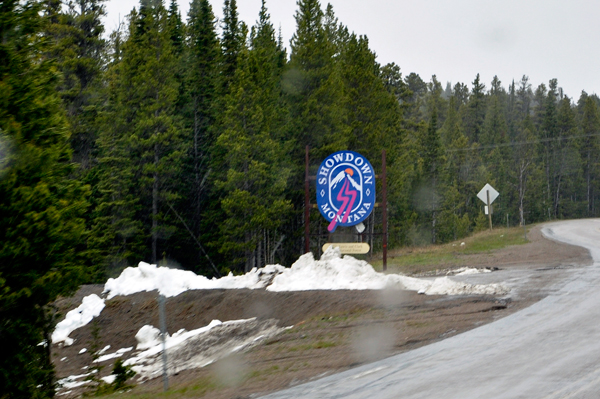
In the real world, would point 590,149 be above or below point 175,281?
above

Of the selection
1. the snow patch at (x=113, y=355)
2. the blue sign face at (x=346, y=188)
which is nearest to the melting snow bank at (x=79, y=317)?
the snow patch at (x=113, y=355)

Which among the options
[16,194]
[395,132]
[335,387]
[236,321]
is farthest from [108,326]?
[395,132]

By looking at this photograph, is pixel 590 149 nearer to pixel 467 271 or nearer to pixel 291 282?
pixel 467 271

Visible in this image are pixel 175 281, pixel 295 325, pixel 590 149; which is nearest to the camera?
pixel 295 325

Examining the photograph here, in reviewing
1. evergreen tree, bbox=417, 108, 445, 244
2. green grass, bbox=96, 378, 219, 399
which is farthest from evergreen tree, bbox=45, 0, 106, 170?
evergreen tree, bbox=417, 108, 445, 244

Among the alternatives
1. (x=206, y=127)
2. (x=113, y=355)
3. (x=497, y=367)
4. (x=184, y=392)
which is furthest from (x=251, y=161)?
(x=497, y=367)

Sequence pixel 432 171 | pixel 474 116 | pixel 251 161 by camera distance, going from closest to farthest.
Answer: pixel 251 161, pixel 432 171, pixel 474 116

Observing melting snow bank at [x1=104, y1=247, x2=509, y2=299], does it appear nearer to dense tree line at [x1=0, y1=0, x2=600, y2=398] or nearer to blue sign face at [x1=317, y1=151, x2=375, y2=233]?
blue sign face at [x1=317, y1=151, x2=375, y2=233]

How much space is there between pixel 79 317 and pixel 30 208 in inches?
356

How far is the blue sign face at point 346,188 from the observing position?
20.0 meters

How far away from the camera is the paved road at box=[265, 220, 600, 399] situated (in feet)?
23.1

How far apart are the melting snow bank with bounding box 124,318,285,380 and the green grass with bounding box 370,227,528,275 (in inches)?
374

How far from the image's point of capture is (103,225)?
124 ft

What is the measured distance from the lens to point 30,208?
373 inches
